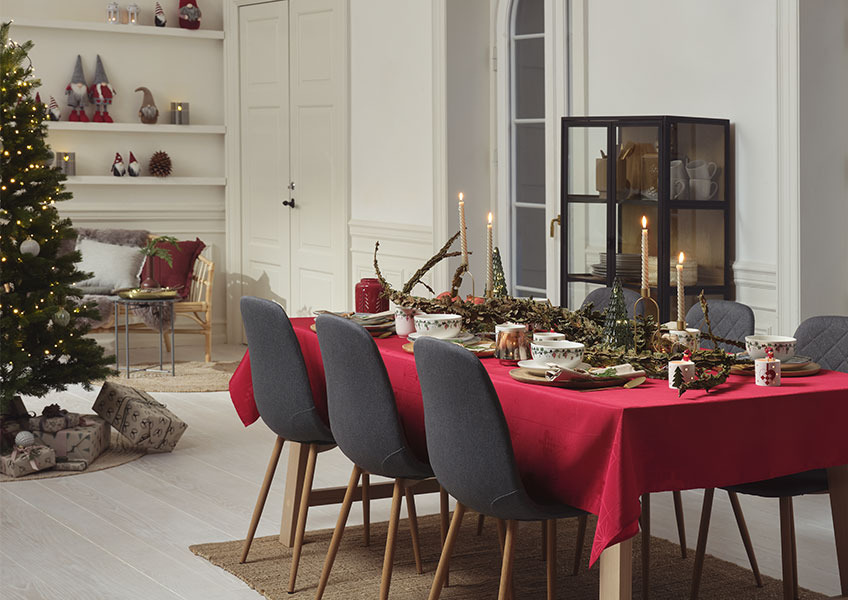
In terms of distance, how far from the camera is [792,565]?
11.3 ft

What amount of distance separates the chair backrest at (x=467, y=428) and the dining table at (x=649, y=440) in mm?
66

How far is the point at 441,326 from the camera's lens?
3652 millimetres

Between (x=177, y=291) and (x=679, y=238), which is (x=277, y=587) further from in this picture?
(x=177, y=291)

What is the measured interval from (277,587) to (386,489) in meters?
0.60

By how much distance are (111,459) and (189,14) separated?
4.63 meters

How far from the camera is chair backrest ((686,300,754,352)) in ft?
13.0

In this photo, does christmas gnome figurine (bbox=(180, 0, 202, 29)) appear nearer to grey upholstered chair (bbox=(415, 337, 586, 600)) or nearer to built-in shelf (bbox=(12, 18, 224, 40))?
built-in shelf (bbox=(12, 18, 224, 40))

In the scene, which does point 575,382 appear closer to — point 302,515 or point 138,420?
point 302,515

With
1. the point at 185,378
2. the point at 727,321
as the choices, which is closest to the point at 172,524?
the point at 727,321

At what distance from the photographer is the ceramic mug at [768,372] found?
9.82 ft

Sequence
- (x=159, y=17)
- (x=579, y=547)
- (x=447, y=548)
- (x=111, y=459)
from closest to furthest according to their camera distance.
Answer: (x=447, y=548), (x=579, y=547), (x=111, y=459), (x=159, y=17)

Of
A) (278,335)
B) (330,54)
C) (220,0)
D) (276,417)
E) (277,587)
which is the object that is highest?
(220,0)

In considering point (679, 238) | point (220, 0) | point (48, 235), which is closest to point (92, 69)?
point (220, 0)

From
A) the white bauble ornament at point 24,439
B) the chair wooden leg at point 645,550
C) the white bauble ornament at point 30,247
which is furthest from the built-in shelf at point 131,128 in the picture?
the chair wooden leg at point 645,550
